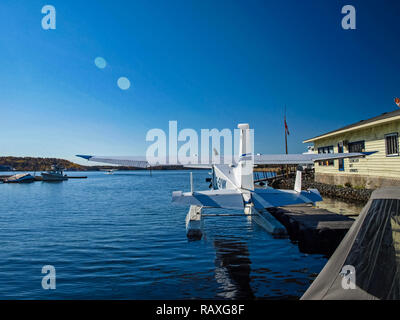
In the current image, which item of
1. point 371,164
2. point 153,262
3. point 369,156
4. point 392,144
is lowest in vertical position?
point 153,262

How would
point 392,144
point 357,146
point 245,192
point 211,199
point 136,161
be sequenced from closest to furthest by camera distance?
point 211,199, point 245,192, point 136,161, point 392,144, point 357,146

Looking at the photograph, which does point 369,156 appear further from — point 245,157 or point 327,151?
point 245,157

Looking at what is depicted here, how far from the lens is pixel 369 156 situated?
1756cm

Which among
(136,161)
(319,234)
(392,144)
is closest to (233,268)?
(319,234)

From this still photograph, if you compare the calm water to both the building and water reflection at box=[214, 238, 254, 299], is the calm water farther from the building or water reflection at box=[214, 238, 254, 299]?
the building

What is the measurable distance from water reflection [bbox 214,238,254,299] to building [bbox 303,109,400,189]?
10647mm

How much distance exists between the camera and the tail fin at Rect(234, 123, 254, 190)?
34.8 ft

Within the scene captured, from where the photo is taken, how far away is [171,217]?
1534cm

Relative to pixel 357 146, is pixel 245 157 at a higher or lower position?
lower

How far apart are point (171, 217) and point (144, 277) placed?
873 centimetres

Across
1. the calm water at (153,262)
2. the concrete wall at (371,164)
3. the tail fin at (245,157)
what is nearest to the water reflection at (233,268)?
the calm water at (153,262)

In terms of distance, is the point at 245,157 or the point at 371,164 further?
the point at 371,164

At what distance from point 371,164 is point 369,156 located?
24.5 inches

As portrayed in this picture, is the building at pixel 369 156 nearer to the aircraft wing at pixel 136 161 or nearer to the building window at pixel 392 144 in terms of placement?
the building window at pixel 392 144
